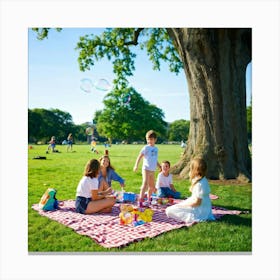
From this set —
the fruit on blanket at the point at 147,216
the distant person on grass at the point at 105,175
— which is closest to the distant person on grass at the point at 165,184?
the distant person on grass at the point at 105,175

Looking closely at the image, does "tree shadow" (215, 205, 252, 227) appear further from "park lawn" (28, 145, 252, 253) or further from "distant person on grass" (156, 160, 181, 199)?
"distant person on grass" (156, 160, 181, 199)

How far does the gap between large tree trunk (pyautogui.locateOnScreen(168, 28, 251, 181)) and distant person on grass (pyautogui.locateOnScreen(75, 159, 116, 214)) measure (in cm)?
203

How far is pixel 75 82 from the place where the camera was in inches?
184

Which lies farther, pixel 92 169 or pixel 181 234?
pixel 92 169

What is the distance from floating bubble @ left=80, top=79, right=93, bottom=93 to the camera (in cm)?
472

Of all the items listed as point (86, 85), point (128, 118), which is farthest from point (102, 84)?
point (128, 118)

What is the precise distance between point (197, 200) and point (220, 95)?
213 centimetres

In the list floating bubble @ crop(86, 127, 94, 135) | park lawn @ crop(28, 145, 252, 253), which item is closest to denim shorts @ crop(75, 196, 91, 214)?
park lawn @ crop(28, 145, 252, 253)

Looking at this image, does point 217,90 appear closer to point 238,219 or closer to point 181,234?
point 238,219

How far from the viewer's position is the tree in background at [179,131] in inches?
246

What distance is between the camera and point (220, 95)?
5383 millimetres
